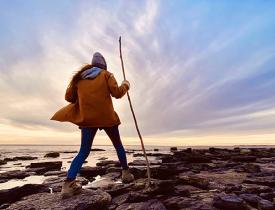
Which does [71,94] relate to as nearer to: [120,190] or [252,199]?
[120,190]

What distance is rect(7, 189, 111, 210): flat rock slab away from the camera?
18.6 ft

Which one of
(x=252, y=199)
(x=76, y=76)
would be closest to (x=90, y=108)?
(x=76, y=76)

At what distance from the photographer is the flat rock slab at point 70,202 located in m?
5.66

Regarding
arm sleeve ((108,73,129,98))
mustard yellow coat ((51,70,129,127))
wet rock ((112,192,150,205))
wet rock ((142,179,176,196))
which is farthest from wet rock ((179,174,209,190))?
arm sleeve ((108,73,129,98))

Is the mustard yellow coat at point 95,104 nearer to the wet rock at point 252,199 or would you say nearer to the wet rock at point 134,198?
the wet rock at point 134,198

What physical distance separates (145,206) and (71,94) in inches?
106

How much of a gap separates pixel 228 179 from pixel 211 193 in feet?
9.61

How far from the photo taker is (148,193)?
20.1 feet

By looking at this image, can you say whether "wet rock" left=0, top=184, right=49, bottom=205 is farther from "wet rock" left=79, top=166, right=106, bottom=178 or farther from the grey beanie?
"wet rock" left=79, top=166, right=106, bottom=178

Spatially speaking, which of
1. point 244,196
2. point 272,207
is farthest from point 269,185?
point 272,207

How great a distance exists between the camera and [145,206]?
5430mm

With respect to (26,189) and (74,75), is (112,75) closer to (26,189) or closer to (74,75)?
(74,75)

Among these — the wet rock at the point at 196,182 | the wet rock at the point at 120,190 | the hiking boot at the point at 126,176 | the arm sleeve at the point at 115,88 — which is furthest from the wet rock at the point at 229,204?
the arm sleeve at the point at 115,88

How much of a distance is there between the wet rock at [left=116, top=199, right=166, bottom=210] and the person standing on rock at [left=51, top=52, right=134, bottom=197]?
3.45 ft
